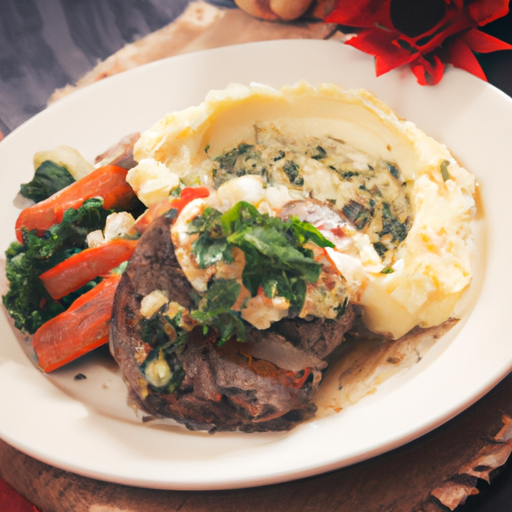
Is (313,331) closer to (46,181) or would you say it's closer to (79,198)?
(79,198)

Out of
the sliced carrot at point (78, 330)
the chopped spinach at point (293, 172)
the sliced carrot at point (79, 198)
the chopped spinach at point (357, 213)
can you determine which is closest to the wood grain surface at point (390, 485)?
the sliced carrot at point (78, 330)

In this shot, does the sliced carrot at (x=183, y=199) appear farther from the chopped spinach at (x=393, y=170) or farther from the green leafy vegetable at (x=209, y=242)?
the chopped spinach at (x=393, y=170)

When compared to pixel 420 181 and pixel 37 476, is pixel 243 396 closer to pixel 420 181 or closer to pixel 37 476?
pixel 37 476

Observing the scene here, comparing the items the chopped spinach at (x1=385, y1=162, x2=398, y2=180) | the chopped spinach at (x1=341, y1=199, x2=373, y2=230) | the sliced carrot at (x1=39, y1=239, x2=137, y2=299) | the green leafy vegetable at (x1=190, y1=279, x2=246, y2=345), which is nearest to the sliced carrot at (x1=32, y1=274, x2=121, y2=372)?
the sliced carrot at (x1=39, y1=239, x2=137, y2=299)

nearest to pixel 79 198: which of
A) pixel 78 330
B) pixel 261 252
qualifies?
pixel 78 330

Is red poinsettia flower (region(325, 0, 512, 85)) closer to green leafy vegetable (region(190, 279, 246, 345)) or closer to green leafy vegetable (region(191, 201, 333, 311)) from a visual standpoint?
green leafy vegetable (region(191, 201, 333, 311))
